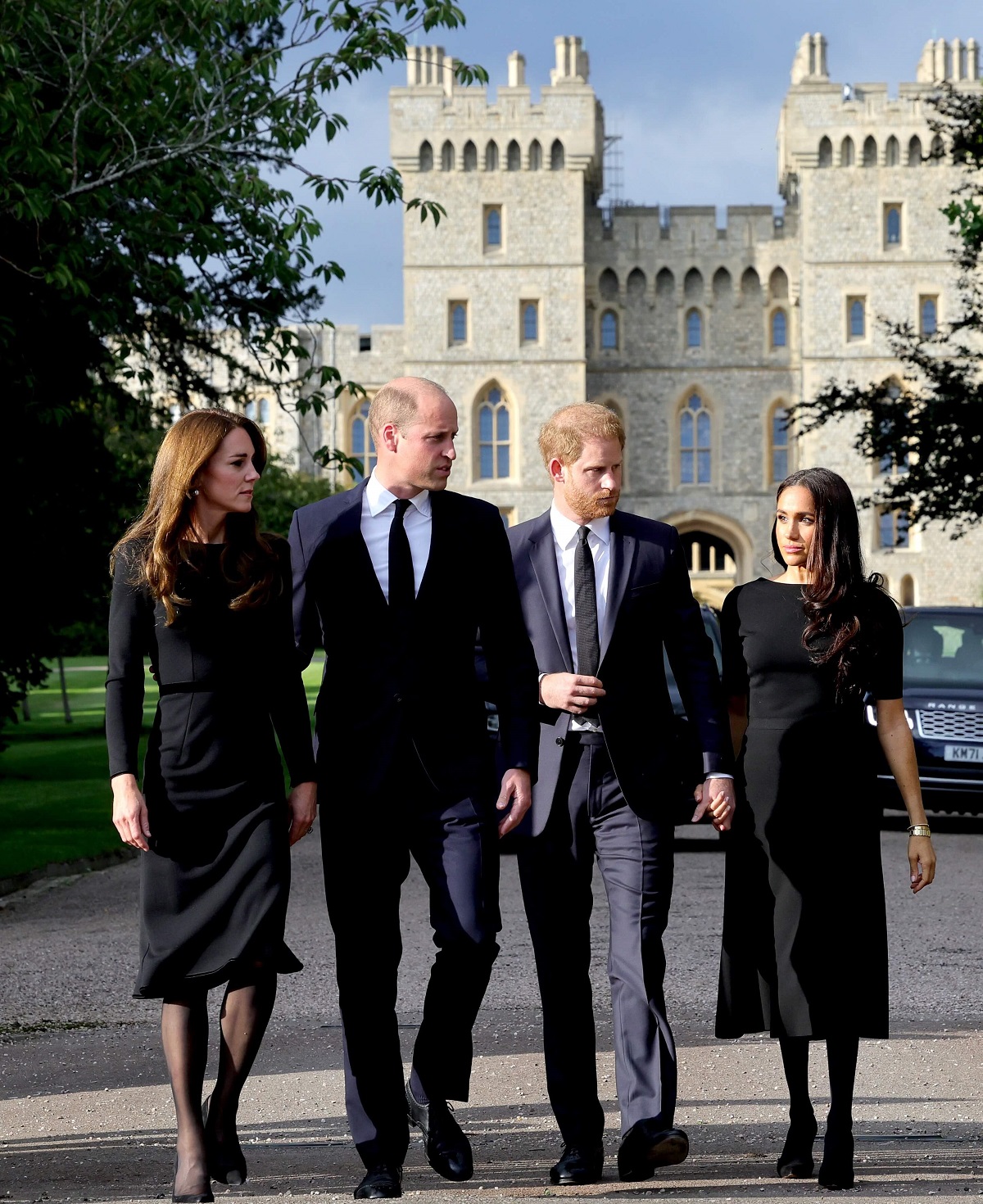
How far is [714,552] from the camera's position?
182 feet

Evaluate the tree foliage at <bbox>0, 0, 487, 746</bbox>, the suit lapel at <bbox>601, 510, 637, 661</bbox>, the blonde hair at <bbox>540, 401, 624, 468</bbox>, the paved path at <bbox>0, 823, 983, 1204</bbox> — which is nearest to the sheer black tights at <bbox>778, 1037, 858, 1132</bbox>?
the paved path at <bbox>0, 823, 983, 1204</bbox>

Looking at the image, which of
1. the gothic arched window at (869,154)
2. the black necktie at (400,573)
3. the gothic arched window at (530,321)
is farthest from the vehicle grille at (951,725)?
the gothic arched window at (869,154)

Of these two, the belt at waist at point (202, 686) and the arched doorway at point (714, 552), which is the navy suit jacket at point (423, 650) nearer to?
the belt at waist at point (202, 686)

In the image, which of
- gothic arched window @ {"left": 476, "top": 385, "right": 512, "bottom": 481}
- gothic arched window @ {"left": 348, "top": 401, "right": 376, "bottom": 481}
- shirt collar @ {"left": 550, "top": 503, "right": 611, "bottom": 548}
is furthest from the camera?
gothic arched window @ {"left": 348, "top": 401, "right": 376, "bottom": 481}

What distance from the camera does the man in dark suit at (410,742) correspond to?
4051 millimetres

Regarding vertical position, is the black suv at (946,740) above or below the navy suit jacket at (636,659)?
below

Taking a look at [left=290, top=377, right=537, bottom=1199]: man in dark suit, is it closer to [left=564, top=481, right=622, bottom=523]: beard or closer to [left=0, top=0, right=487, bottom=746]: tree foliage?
[left=564, top=481, right=622, bottom=523]: beard

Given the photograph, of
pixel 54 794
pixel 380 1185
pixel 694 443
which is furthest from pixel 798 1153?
pixel 694 443

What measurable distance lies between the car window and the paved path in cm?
478

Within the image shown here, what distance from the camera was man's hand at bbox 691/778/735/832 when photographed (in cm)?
430

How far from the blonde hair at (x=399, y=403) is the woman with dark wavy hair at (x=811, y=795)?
3.17ft

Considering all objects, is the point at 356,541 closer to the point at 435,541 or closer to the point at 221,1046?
the point at 435,541

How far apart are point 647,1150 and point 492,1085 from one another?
124cm

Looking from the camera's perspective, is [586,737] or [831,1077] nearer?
[831,1077]
